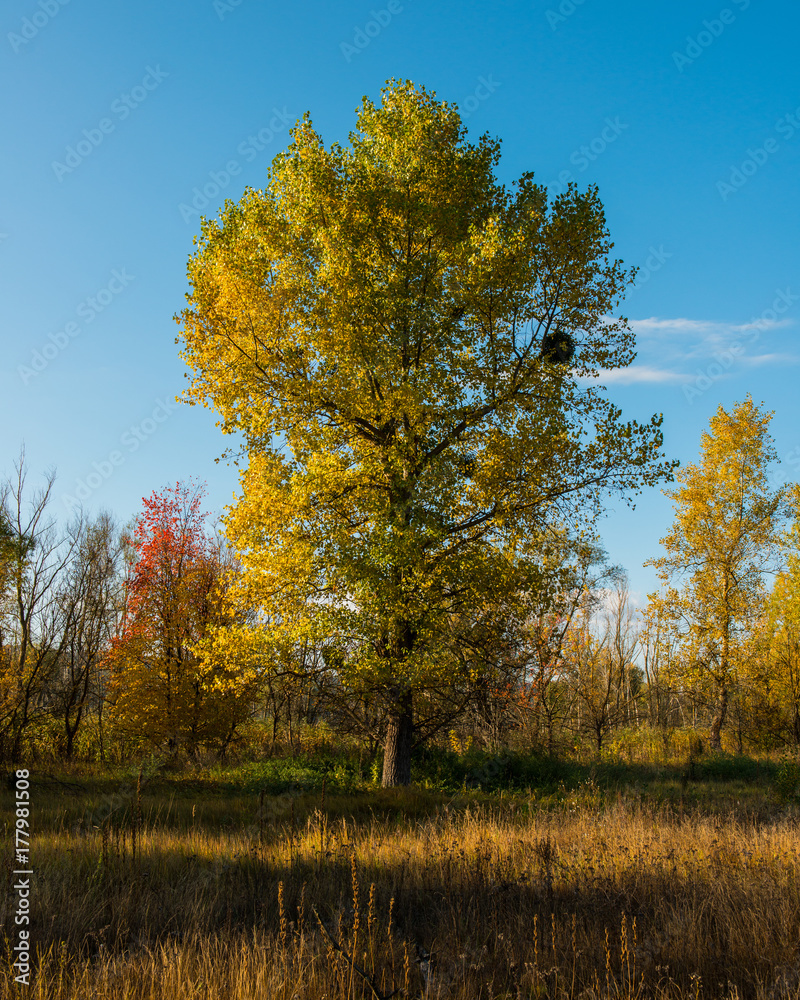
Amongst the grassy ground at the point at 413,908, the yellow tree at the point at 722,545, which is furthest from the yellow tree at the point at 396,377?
the yellow tree at the point at 722,545

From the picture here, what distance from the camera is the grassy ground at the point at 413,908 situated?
3.51 metres

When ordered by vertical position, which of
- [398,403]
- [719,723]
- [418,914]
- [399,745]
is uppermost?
[398,403]

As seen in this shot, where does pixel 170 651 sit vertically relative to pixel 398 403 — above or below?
below

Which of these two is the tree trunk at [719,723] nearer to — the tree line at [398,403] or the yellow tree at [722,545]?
the yellow tree at [722,545]

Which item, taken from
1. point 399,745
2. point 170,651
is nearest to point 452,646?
point 399,745

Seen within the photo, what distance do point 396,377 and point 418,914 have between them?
9.04 metres

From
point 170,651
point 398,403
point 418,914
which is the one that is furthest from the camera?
point 170,651

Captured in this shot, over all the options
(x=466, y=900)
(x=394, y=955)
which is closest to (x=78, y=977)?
(x=394, y=955)

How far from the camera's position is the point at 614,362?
1199 cm

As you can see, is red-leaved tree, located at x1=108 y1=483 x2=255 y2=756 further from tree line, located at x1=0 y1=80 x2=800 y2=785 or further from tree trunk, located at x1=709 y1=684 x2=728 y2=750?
tree trunk, located at x1=709 y1=684 x2=728 y2=750

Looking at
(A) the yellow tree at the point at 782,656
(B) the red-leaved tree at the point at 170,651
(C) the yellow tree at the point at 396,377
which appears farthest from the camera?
(A) the yellow tree at the point at 782,656

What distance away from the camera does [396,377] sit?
39.6 ft

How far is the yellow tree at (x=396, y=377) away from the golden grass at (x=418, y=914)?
4059mm

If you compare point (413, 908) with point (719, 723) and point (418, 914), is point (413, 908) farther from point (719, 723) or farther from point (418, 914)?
point (719, 723)
